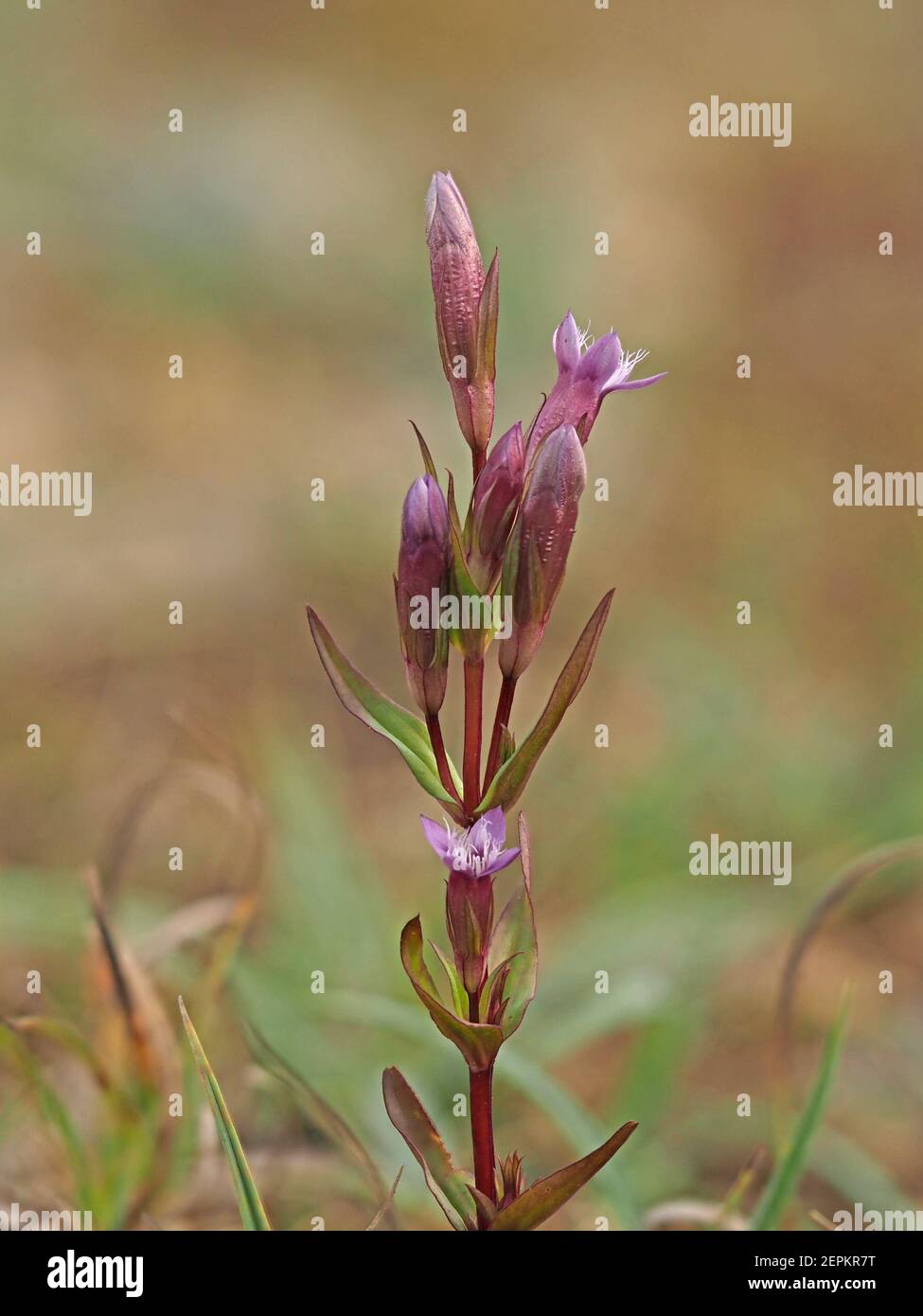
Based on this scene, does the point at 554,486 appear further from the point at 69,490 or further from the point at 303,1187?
the point at 69,490

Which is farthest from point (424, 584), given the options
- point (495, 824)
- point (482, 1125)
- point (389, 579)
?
point (389, 579)

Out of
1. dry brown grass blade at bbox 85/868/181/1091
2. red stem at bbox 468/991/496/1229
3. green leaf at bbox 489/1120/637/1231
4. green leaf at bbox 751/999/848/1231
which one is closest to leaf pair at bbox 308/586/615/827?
red stem at bbox 468/991/496/1229

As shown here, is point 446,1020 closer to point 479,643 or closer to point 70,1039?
point 479,643

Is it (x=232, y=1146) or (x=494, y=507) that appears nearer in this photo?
(x=494, y=507)

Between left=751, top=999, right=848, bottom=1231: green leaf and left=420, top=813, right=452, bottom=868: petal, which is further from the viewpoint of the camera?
left=751, top=999, right=848, bottom=1231: green leaf

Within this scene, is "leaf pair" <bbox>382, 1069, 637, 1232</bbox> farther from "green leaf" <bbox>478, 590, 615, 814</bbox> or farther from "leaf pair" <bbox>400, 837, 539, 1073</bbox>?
"green leaf" <bbox>478, 590, 615, 814</bbox>

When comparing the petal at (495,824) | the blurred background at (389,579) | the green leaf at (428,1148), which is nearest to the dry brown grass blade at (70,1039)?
the blurred background at (389,579)
